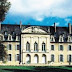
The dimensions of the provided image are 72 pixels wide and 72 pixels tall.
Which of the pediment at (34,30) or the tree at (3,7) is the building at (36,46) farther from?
the tree at (3,7)

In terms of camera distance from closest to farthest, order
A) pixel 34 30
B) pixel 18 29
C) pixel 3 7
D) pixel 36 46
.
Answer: pixel 3 7, pixel 36 46, pixel 34 30, pixel 18 29

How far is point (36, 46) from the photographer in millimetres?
Answer: 59625

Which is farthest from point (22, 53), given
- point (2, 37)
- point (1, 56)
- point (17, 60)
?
point (1, 56)

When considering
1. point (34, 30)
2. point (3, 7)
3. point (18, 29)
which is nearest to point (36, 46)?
point (34, 30)

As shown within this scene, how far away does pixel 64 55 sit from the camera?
61406 mm

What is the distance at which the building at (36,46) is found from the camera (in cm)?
5928

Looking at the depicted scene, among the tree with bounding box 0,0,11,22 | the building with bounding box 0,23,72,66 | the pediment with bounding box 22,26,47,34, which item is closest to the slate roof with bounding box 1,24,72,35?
the building with bounding box 0,23,72,66

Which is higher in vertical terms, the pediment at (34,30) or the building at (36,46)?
the pediment at (34,30)

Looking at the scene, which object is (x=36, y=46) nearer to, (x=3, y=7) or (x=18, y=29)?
(x=18, y=29)

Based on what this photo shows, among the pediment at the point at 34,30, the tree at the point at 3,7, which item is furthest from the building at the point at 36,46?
the tree at the point at 3,7

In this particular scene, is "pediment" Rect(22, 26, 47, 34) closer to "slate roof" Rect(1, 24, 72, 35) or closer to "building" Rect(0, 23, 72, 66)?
"building" Rect(0, 23, 72, 66)

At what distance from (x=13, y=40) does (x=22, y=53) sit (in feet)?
11.4

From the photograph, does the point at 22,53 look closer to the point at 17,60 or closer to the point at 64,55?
the point at 17,60

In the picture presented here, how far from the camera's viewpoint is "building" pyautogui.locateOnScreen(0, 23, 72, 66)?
59281mm
